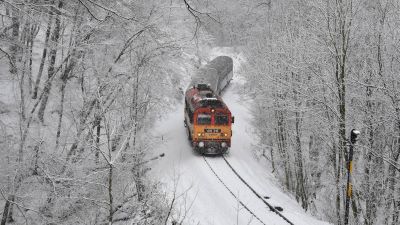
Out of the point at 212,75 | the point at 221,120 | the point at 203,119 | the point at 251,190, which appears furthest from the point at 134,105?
the point at 212,75

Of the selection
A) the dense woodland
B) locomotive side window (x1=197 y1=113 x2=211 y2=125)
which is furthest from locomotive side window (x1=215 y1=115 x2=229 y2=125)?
the dense woodland

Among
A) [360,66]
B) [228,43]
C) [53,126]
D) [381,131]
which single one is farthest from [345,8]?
[228,43]

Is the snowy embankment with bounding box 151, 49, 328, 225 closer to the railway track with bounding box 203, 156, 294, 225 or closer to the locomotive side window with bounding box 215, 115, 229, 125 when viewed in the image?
the railway track with bounding box 203, 156, 294, 225

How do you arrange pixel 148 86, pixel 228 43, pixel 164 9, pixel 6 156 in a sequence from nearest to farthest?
1. pixel 6 156
2. pixel 164 9
3. pixel 148 86
4. pixel 228 43

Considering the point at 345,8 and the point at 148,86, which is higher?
the point at 345,8

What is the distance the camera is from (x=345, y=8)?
531 inches

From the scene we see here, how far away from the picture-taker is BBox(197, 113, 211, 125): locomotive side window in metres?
20.3

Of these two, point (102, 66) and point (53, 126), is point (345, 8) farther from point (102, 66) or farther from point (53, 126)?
point (53, 126)

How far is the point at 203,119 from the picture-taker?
2031 cm

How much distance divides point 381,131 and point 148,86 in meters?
10.2

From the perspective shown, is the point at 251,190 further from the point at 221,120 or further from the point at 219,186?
the point at 221,120

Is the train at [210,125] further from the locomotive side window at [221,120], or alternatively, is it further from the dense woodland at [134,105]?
the dense woodland at [134,105]

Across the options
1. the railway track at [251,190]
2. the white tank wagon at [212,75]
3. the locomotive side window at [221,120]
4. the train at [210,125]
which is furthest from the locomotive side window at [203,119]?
the white tank wagon at [212,75]

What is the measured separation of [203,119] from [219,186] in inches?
168
